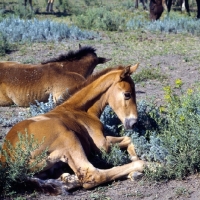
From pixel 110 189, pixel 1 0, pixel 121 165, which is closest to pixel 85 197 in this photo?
pixel 110 189

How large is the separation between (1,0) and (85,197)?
1251 inches

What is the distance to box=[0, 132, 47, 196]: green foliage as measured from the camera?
446cm

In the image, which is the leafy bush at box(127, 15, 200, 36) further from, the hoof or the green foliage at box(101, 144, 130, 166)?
the hoof

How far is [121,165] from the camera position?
5215 millimetres

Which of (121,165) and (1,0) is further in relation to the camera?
(1,0)

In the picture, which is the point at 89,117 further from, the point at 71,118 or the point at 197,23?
the point at 197,23

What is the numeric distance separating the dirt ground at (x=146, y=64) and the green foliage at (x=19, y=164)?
0.21 meters

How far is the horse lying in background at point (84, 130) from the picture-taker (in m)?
4.68

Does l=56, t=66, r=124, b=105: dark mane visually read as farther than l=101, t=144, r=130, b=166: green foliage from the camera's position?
Yes

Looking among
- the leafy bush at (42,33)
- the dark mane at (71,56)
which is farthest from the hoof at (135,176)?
the leafy bush at (42,33)

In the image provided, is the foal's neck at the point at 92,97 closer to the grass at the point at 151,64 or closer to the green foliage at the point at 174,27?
the grass at the point at 151,64

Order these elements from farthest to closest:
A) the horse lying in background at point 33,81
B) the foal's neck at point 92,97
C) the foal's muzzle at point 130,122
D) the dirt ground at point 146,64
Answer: the horse lying in background at point 33,81 → the foal's neck at point 92,97 → the foal's muzzle at point 130,122 → the dirt ground at point 146,64

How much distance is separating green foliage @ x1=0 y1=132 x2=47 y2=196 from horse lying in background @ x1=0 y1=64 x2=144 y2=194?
0.08 m

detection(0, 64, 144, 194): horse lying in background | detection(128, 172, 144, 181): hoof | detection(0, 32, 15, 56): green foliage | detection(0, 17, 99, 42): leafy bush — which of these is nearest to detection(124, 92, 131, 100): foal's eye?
detection(0, 64, 144, 194): horse lying in background
